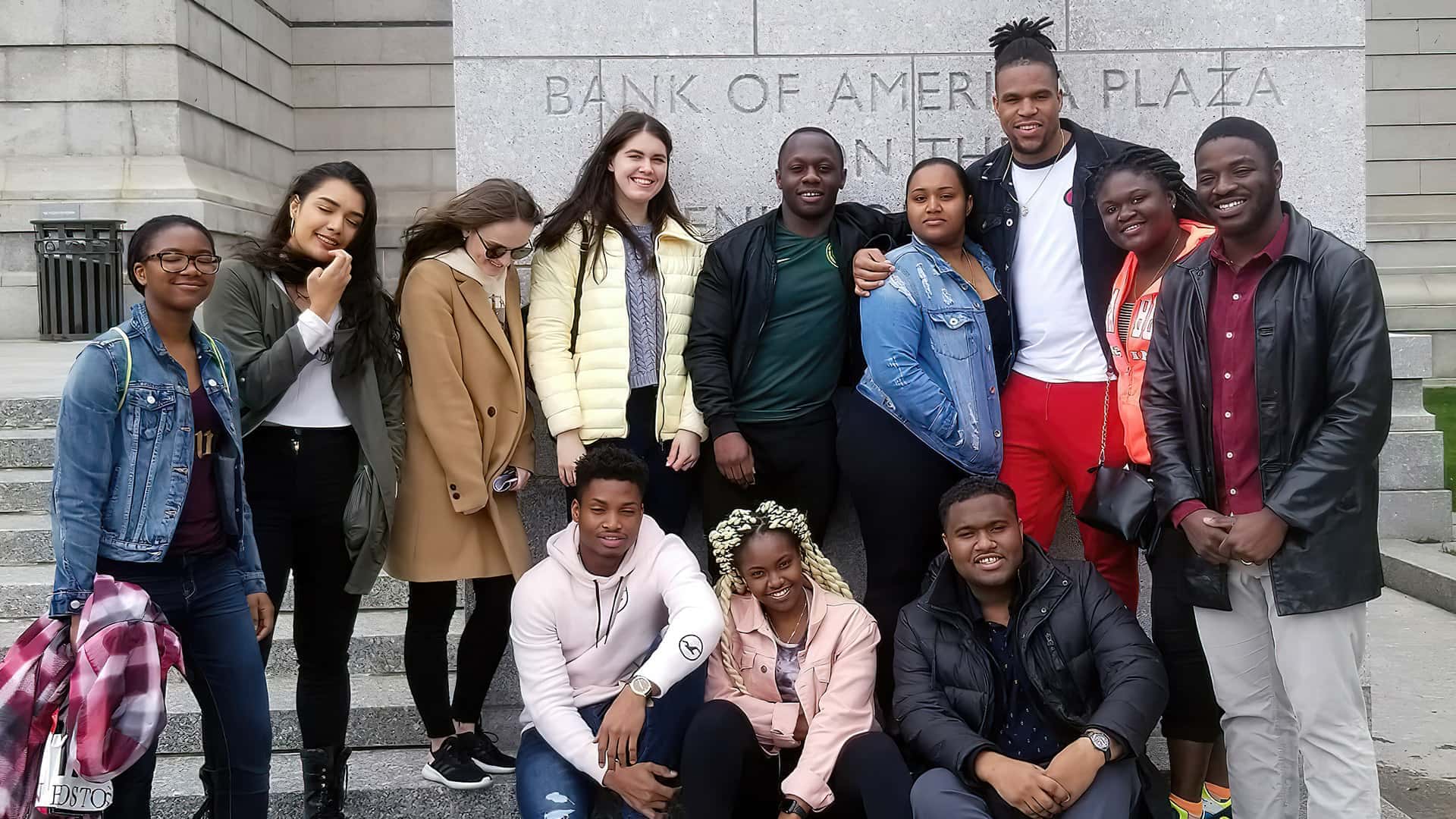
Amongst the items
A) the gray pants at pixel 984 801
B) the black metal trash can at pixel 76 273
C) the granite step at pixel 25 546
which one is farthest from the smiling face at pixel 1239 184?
the black metal trash can at pixel 76 273

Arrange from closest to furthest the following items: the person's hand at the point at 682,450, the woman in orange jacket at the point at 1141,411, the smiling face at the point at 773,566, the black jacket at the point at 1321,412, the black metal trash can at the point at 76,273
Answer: the black jacket at the point at 1321,412 → the woman in orange jacket at the point at 1141,411 → the smiling face at the point at 773,566 → the person's hand at the point at 682,450 → the black metal trash can at the point at 76,273

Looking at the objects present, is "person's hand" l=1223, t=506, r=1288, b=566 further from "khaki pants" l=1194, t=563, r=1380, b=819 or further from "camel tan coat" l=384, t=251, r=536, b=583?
"camel tan coat" l=384, t=251, r=536, b=583

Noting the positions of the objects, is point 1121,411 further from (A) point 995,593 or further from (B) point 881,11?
(B) point 881,11

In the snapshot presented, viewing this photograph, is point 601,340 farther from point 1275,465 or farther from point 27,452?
point 27,452

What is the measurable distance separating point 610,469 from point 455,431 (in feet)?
2.14

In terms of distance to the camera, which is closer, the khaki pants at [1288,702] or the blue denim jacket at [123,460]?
the blue denim jacket at [123,460]

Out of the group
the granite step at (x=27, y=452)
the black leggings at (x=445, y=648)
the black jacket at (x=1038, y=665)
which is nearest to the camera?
the black jacket at (x=1038, y=665)

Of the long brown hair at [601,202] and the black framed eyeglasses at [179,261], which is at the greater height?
the long brown hair at [601,202]

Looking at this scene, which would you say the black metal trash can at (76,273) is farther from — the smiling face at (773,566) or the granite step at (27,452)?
the smiling face at (773,566)

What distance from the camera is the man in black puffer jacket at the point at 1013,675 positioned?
3598 mm

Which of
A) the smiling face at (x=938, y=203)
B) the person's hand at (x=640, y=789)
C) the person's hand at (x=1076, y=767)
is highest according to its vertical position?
the smiling face at (x=938, y=203)

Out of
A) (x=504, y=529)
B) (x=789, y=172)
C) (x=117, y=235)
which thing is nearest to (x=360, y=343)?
(x=504, y=529)

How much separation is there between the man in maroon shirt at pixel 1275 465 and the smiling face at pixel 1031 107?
88cm

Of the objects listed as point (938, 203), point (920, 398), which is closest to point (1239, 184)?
point (938, 203)
